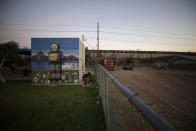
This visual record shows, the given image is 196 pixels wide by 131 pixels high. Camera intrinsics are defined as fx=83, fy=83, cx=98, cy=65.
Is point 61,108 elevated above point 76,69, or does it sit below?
below

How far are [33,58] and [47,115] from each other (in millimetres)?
8003

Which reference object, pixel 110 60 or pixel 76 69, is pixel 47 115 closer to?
pixel 76 69

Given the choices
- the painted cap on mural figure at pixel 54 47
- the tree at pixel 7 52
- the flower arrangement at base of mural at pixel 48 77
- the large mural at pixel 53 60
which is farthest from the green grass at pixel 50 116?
the tree at pixel 7 52

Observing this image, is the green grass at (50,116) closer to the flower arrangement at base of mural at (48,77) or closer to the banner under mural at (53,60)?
the flower arrangement at base of mural at (48,77)

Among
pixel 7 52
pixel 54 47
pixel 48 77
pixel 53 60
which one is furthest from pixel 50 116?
pixel 7 52

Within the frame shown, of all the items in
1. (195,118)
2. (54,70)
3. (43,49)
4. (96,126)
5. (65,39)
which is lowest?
(195,118)

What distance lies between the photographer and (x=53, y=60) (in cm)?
934

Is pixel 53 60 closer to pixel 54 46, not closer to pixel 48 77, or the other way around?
pixel 54 46

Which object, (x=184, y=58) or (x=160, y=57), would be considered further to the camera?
(x=160, y=57)

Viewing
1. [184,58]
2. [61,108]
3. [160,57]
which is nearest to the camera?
[61,108]

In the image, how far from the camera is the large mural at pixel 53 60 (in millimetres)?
9219

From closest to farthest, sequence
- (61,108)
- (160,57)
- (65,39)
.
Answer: (61,108), (65,39), (160,57)

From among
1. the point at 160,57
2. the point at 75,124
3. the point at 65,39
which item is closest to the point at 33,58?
the point at 65,39

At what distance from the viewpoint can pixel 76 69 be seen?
9633 millimetres
